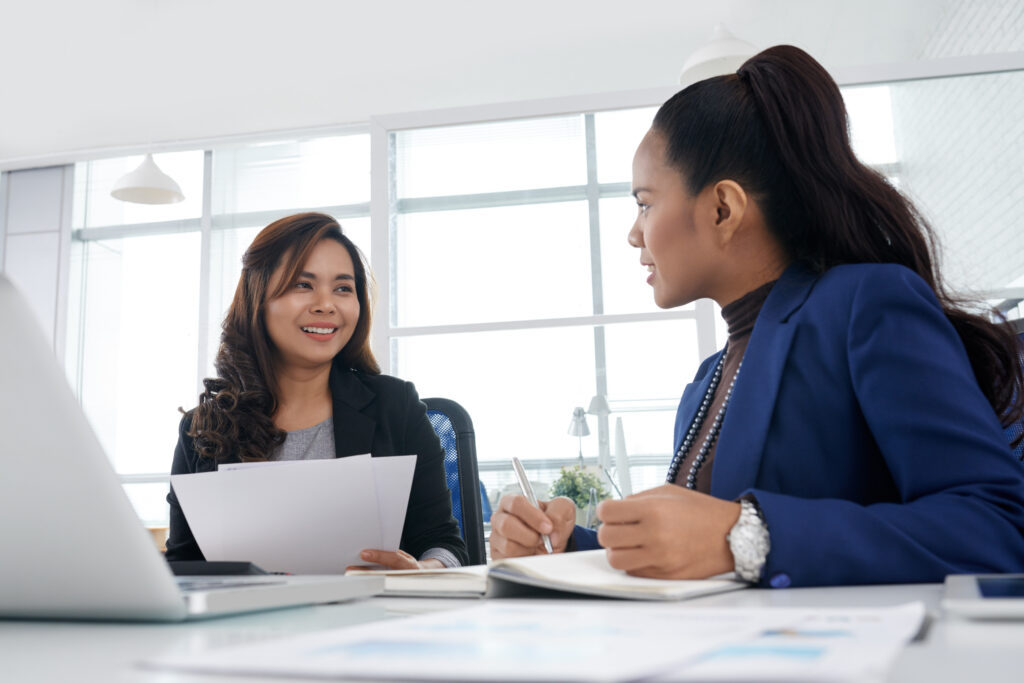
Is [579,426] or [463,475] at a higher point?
[579,426]

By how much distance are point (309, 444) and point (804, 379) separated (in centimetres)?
121

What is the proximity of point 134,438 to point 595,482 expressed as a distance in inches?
161

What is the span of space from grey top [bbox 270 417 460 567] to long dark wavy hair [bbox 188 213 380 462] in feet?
0.08

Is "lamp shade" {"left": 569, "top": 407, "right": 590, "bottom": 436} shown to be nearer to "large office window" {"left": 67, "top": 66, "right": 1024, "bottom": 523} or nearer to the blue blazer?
"large office window" {"left": 67, "top": 66, "right": 1024, "bottom": 523}

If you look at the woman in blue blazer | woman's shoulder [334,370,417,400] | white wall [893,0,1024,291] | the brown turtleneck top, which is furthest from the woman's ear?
white wall [893,0,1024,291]

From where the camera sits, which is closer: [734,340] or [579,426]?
[734,340]

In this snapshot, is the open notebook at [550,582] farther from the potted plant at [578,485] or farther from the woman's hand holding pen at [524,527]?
the potted plant at [578,485]

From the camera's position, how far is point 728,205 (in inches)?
47.0

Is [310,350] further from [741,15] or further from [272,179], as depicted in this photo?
[272,179]

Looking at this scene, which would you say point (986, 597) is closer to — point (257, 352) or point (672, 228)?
point (672, 228)

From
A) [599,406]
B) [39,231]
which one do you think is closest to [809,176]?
[599,406]

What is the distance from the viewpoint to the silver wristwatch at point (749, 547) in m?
0.73

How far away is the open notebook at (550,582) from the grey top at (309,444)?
110 centimetres

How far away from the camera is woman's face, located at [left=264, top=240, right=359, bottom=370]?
2.01 metres
